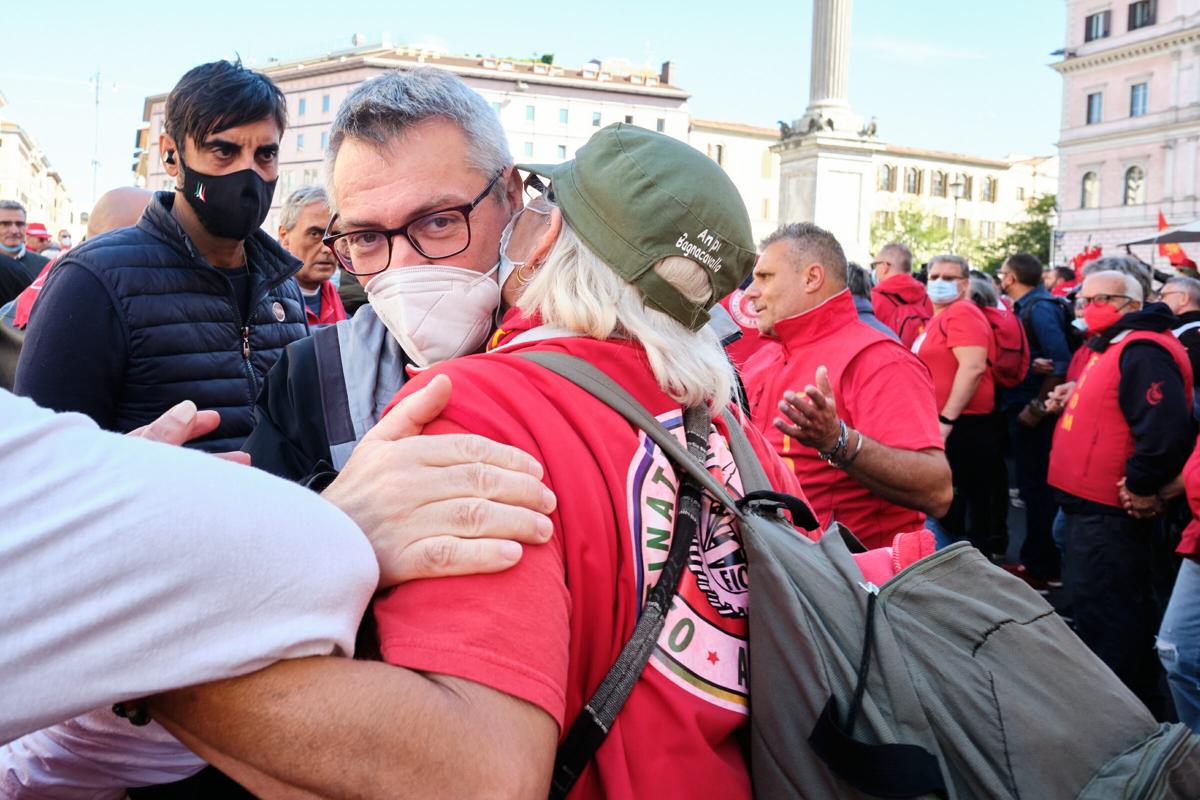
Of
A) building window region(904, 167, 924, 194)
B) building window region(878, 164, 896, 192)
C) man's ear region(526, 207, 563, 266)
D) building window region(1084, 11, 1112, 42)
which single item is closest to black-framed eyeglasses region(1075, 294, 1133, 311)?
man's ear region(526, 207, 563, 266)

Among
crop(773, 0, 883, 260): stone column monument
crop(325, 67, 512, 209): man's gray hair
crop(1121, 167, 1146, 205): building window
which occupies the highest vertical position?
crop(1121, 167, 1146, 205): building window

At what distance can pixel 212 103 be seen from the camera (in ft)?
10.5

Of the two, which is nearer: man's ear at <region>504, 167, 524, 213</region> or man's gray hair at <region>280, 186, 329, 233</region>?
man's ear at <region>504, 167, 524, 213</region>

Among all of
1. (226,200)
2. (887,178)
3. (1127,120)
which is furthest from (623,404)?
(887,178)

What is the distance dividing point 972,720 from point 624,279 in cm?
79

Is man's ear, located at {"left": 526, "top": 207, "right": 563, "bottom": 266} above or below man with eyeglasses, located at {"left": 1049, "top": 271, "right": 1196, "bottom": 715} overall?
above

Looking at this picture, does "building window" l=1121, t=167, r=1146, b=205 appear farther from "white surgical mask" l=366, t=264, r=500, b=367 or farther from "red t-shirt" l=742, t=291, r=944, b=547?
"white surgical mask" l=366, t=264, r=500, b=367

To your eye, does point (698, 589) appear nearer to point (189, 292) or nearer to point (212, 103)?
point (189, 292)

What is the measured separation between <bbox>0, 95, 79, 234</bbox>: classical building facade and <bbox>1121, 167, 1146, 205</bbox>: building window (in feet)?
193

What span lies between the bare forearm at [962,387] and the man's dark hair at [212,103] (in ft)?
18.6

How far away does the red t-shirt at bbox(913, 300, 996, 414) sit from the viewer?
7586 mm

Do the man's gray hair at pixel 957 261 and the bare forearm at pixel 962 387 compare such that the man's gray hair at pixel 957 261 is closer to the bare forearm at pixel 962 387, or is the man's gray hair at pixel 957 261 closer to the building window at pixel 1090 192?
the bare forearm at pixel 962 387

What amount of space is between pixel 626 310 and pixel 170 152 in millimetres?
2393

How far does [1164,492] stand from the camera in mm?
5012
